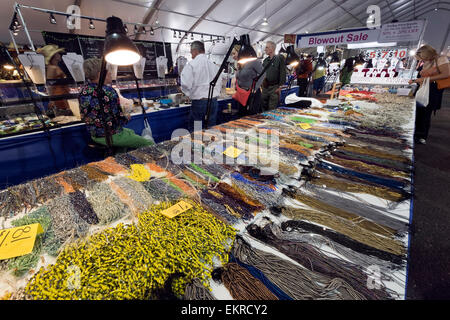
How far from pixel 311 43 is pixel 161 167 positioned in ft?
28.5

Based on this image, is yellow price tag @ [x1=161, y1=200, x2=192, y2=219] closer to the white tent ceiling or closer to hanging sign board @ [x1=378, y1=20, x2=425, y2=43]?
the white tent ceiling

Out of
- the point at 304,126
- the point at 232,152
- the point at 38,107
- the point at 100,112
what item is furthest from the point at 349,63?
the point at 38,107

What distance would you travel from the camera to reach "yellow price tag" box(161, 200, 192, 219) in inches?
49.9

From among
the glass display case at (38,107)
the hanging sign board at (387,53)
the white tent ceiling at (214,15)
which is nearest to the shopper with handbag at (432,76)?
the glass display case at (38,107)

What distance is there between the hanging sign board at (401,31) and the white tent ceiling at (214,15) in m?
6.94

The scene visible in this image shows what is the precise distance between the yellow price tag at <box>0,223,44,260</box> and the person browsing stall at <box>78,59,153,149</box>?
1736 millimetres

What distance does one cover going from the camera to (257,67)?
5.11m

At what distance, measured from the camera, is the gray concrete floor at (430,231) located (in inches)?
85.0

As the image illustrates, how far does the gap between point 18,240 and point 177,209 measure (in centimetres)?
82

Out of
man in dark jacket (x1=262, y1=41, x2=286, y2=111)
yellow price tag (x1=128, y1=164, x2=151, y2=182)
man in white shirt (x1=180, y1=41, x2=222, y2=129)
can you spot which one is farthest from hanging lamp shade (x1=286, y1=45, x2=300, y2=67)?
yellow price tag (x1=128, y1=164, x2=151, y2=182)

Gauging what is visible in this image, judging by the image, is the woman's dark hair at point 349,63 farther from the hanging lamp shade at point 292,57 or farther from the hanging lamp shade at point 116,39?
the hanging lamp shade at point 116,39

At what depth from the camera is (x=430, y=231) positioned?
2.84m
